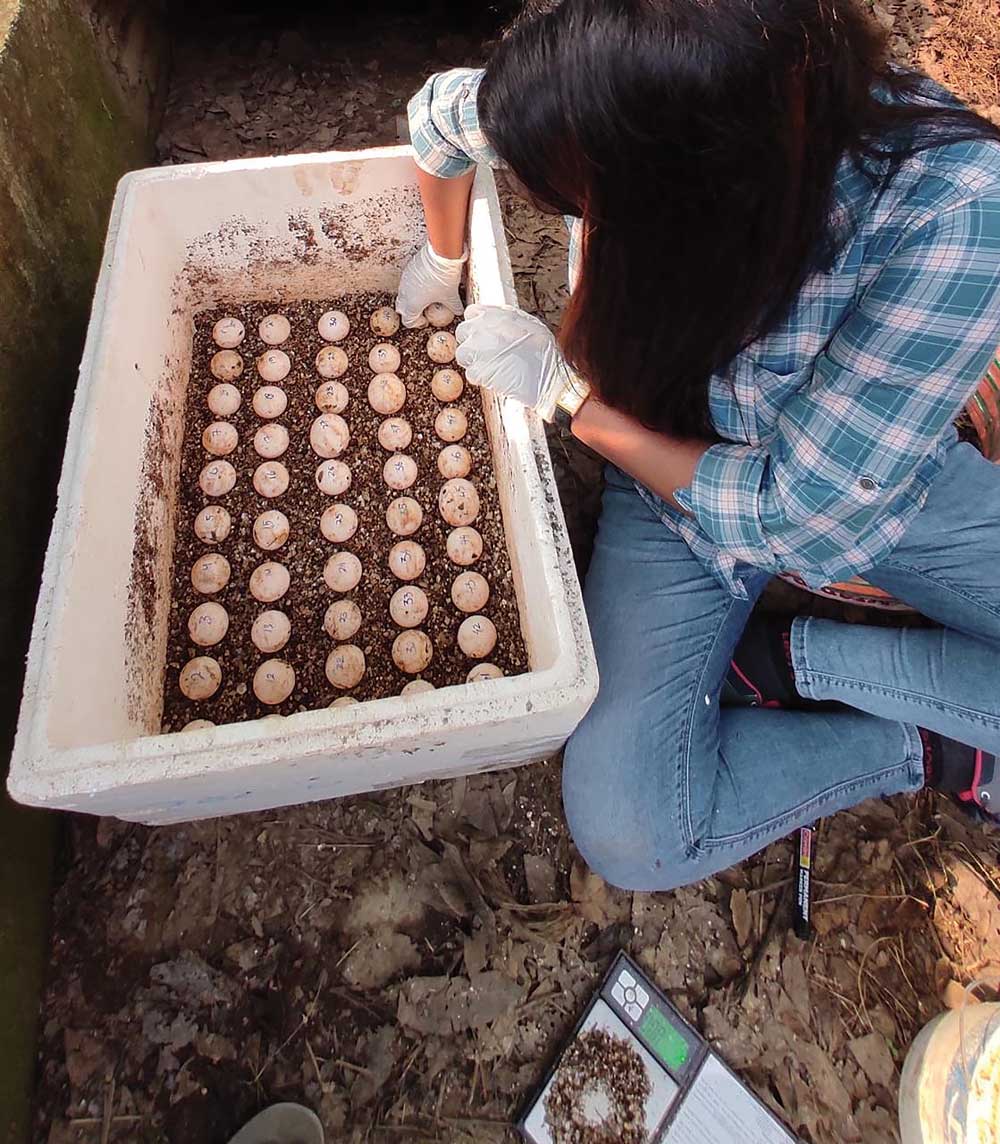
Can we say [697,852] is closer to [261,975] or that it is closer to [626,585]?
[626,585]

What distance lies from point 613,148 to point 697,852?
0.86 meters

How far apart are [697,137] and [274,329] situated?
89 centimetres

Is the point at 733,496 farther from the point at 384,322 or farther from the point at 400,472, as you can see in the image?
the point at 384,322

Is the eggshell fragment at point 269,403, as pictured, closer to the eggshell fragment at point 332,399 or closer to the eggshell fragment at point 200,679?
the eggshell fragment at point 332,399

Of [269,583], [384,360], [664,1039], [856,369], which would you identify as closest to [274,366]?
[384,360]

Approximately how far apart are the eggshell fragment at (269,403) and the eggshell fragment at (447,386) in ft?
0.79

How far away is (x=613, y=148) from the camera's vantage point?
0.60 meters

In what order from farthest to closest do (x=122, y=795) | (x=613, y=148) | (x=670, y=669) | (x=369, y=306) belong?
(x=369, y=306) < (x=670, y=669) < (x=122, y=795) < (x=613, y=148)

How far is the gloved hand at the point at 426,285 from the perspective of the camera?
3.92 feet

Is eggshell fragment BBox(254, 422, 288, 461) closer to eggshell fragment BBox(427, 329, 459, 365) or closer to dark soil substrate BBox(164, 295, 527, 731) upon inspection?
dark soil substrate BBox(164, 295, 527, 731)

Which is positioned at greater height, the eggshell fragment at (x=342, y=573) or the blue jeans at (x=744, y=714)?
the eggshell fragment at (x=342, y=573)

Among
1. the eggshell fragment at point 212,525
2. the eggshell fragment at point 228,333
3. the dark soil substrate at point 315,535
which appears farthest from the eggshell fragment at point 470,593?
the eggshell fragment at point 228,333

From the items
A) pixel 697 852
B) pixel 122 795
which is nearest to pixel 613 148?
pixel 122 795

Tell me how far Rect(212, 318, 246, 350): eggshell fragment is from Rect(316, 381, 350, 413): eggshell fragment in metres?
0.18
